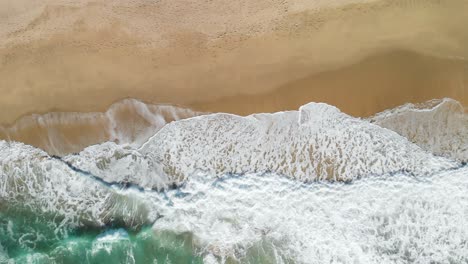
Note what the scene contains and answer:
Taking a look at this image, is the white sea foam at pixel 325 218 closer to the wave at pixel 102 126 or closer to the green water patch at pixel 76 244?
the green water patch at pixel 76 244

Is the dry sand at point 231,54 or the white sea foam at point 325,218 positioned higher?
the dry sand at point 231,54

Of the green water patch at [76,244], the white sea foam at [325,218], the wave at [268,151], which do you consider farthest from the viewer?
the green water patch at [76,244]

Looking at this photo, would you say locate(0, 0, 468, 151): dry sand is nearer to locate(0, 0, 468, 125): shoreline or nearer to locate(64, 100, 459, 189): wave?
locate(0, 0, 468, 125): shoreline

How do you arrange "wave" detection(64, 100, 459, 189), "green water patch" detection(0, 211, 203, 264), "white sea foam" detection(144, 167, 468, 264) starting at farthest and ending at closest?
"green water patch" detection(0, 211, 203, 264) → "wave" detection(64, 100, 459, 189) → "white sea foam" detection(144, 167, 468, 264)

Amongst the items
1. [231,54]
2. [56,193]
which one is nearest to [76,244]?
[56,193]

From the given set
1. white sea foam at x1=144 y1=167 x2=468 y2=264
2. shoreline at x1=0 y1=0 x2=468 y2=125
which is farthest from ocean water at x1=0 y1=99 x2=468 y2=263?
shoreline at x1=0 y1=0 x2=468 y2=125

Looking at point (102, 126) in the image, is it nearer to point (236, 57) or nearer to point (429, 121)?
point (236, 57)

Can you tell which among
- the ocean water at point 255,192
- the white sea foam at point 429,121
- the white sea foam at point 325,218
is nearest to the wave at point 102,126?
the ocean water at point 255,192
